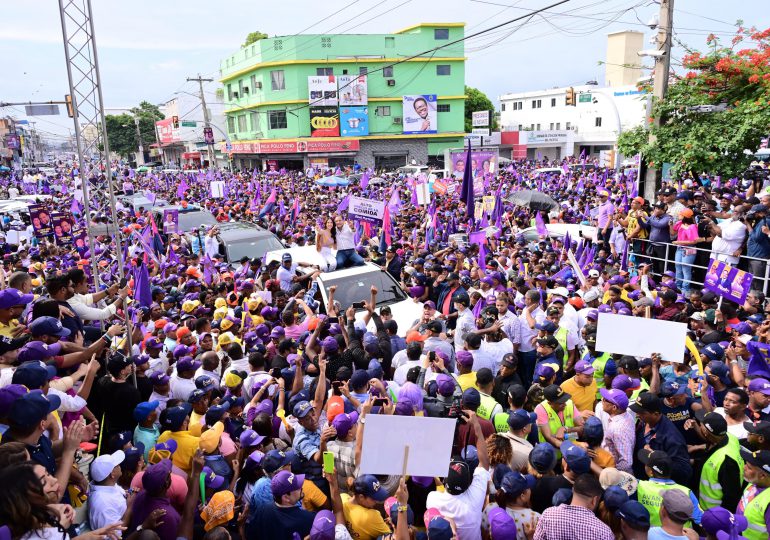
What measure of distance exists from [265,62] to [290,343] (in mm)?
47185

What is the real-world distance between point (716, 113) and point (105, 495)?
12.5 meters

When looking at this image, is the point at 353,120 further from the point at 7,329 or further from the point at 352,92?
the point at 7,329

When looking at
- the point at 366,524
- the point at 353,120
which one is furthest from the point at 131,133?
the point at 366,524

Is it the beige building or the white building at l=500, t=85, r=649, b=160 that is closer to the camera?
the white building at l=500, t=85, r=649, b=160

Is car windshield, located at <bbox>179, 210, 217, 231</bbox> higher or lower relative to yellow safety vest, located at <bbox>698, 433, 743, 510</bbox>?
higher

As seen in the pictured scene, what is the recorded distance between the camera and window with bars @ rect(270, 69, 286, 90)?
159ft

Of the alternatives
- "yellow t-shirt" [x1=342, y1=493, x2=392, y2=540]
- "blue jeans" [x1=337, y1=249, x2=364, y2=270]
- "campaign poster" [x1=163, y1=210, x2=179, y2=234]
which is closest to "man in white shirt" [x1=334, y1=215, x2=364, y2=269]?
"blue jeans" [x1=337, y1=249, x2=364, y2=270]

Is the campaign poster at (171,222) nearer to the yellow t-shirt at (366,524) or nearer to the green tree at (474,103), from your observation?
the yellow t-shirt at (366,524)

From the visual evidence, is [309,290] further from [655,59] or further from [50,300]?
[655,59]

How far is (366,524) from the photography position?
11.7ft

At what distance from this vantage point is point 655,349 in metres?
5.18

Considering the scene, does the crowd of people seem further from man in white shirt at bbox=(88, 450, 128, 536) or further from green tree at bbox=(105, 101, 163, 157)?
green tree at bbox=(105, 101, 163, 157)

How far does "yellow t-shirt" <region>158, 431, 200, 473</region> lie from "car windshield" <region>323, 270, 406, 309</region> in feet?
14.3

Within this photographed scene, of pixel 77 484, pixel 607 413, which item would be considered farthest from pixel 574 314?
pixel 77 484
